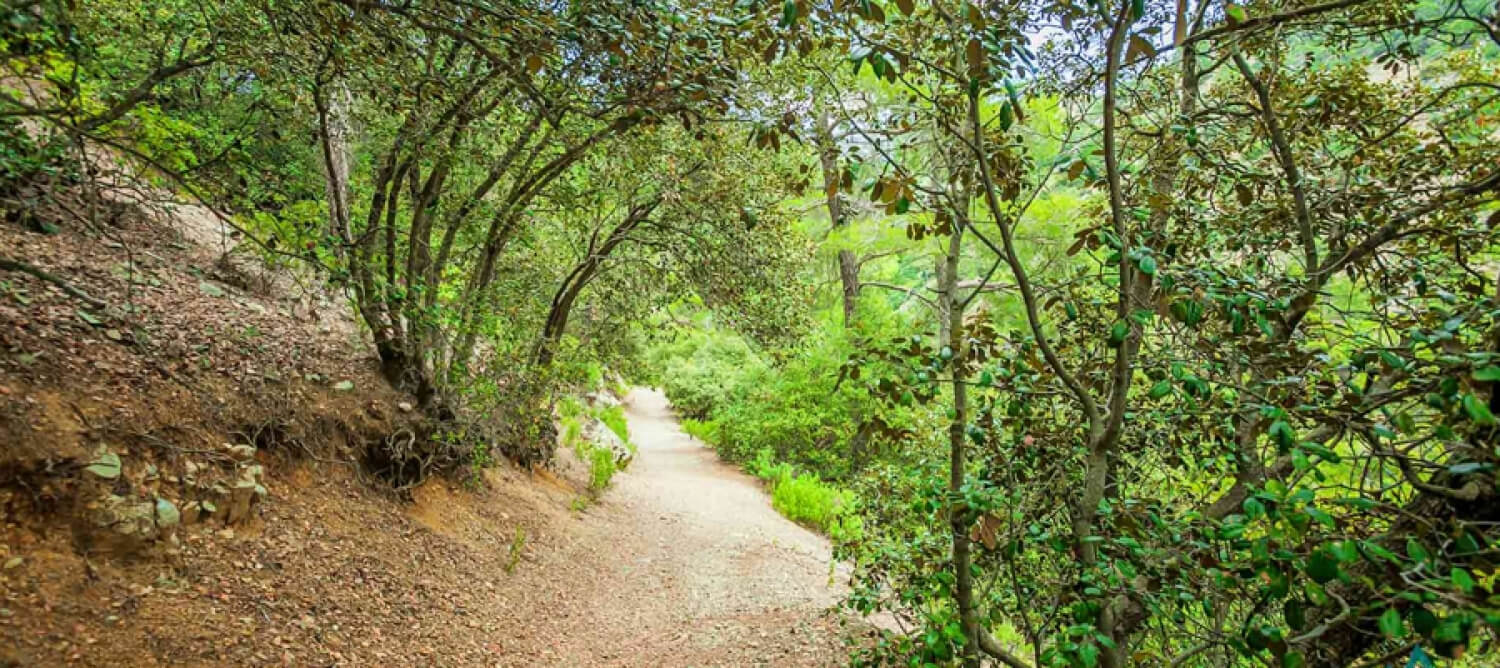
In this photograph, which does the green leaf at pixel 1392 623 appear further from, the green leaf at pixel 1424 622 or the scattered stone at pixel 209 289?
the scattered stone at pixel 209 289

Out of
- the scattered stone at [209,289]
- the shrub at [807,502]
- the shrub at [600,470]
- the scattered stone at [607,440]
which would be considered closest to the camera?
the scattered stone at [209,289]

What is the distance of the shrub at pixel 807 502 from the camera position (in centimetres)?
994

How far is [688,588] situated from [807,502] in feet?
13.6

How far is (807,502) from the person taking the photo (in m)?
10.2

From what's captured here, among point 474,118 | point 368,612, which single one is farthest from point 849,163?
point 368,612

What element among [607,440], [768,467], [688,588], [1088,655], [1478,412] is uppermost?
[1478,412]

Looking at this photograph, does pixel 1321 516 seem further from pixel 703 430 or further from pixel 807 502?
pixel 703 430

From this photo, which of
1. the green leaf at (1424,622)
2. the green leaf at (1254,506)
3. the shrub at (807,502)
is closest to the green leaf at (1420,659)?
the green leaf at (1424,622)

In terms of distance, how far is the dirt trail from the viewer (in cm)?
477

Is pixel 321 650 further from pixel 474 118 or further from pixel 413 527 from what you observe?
pixel 474 118

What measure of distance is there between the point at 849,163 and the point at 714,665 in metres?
3.78

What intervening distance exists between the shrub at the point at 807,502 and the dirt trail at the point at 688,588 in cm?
27

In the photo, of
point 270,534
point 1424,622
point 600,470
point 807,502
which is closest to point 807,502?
point 807,502

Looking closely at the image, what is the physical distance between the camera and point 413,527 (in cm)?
527
